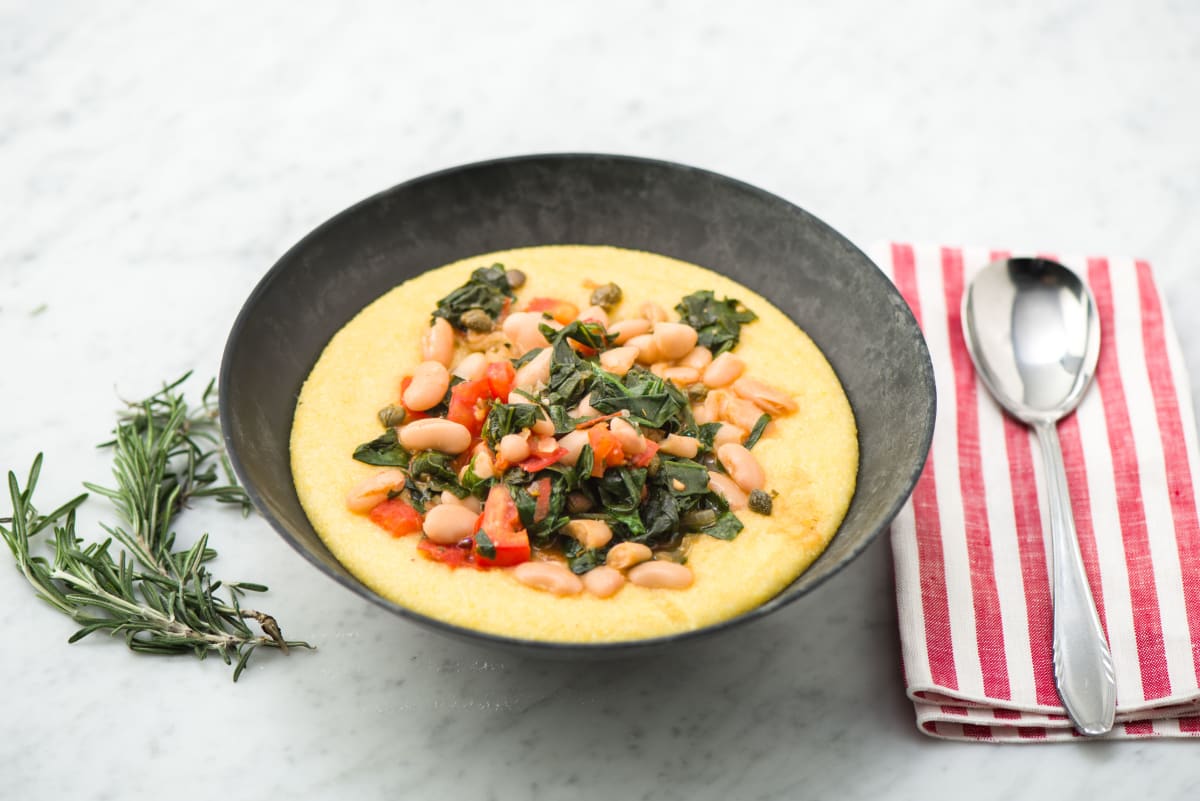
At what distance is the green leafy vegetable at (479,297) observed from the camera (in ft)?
14.5

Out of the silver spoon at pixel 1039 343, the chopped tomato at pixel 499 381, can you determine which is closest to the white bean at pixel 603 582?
the chopped tomato at pixel 499 381

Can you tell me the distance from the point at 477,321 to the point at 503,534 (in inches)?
41.4

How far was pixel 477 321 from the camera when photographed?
4.33 metres

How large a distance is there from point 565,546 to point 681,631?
473mm

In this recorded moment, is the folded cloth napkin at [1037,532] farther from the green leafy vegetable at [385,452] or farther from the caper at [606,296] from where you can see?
the green leafy vegetable at [385,452]

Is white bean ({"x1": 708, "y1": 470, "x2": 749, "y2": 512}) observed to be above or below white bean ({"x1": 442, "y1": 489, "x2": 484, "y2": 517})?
below

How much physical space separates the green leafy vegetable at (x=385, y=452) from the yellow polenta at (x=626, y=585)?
4cm

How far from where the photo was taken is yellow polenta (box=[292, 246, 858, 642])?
137 inches

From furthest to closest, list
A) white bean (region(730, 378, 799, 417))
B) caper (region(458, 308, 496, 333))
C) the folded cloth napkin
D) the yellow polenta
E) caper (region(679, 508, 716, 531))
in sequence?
caper (region(458, 308, 496, 333)) < white bean (region(730, 378, 799, 417)) < the folded cloth napkin < caper (region(679, 508, 716, 531)) < the yellow polenta

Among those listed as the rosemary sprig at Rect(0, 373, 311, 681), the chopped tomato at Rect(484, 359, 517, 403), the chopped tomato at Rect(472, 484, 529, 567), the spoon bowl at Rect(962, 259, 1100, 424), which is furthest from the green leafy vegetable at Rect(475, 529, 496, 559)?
the spoon bowl at Rect(962, 259, 1100, 424)

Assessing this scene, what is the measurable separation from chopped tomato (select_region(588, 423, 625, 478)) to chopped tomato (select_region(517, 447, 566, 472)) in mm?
101

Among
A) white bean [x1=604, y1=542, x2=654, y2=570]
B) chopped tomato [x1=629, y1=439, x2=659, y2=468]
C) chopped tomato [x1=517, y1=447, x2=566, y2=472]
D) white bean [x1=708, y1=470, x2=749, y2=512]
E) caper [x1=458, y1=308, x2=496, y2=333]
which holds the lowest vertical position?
white bean [x1=604, y1=542, x2=654, y2=570]

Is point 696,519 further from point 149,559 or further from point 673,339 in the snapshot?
point 149,559

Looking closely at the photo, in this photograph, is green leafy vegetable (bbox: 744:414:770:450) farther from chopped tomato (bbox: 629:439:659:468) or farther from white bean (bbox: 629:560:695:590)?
white bean (bbox: 629:560:695:590)
